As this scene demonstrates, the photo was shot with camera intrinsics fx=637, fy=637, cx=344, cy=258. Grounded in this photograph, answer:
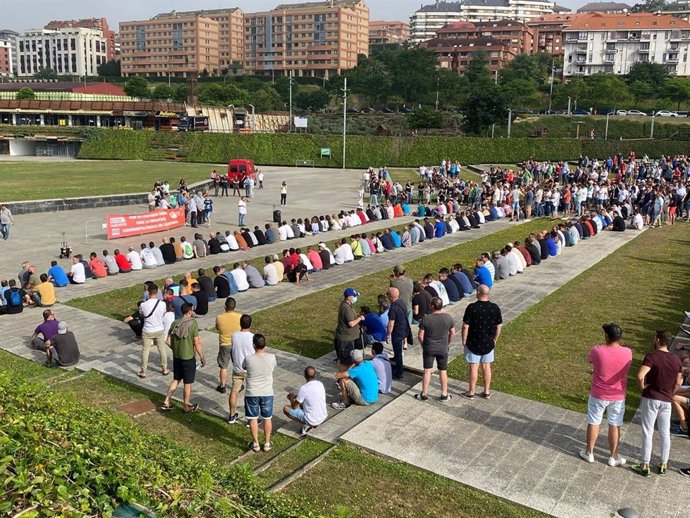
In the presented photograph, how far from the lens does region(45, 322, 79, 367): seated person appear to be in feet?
36.1

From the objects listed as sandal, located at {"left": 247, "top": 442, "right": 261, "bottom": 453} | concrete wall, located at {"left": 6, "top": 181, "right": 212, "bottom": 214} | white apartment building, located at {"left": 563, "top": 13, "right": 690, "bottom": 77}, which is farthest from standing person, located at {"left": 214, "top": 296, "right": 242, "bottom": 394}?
white apartment building, located at {"left": 563, "top": 13, "right": 690, "bottom": 77}

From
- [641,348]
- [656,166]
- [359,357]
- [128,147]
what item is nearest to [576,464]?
[359,357]

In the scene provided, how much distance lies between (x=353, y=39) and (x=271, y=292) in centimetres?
15038

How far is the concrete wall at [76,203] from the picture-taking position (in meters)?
28.1

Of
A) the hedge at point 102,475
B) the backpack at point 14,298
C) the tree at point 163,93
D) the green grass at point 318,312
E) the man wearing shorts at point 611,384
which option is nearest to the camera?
the hedge at point 102,475

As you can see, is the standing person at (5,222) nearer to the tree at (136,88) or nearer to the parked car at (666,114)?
the parked car at (666,114)

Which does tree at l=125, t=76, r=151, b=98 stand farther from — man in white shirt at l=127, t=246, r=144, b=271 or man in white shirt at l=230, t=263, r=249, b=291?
man in white shirt at l=230, t=263, r=249, b=291

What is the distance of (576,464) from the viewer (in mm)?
7875

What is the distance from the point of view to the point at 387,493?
284 inches

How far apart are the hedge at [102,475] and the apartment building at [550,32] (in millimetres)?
163912

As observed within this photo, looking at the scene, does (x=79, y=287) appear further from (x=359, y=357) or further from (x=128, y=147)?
(x=128, y=147)

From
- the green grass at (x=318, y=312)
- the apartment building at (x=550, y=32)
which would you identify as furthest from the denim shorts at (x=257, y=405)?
the apartment building at (x=550, y=32)

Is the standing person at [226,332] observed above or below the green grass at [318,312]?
above

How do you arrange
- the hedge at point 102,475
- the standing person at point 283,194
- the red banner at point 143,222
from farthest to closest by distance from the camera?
the standing person at point 283,194 → the red banner at point 143,222 → the hedge at point 102,475
